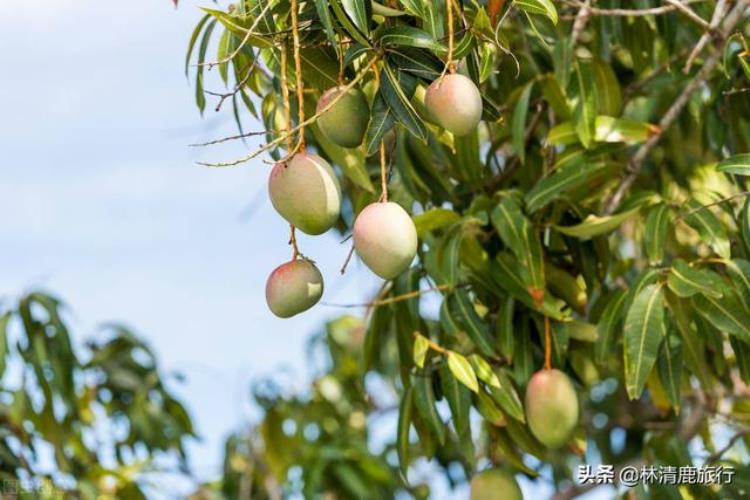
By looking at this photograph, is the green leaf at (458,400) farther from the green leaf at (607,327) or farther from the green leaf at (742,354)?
the green leaf at (742,354)

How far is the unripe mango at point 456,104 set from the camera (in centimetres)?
105

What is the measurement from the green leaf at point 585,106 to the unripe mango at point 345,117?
681 millimetres

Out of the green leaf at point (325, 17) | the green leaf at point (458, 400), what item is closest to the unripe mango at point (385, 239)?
the green leaf at point (325, 17)

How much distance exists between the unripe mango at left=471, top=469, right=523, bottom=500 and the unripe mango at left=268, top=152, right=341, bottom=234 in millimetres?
708

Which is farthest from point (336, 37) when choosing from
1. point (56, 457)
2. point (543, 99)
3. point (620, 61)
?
point (56, 457)

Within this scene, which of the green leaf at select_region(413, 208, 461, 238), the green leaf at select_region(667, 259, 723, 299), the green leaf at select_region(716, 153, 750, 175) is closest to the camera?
the green leaf at select_region(716, 153, 750, 175)

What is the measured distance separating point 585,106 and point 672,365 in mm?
399

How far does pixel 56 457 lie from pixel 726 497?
1260mm

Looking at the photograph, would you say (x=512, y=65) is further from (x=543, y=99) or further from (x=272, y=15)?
(x=272, y=15)

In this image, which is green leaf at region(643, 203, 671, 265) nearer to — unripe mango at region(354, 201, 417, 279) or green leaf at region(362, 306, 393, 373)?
green leaf at region(362, 306, 393, 373)

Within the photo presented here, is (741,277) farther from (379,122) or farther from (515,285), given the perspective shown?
(379,122)

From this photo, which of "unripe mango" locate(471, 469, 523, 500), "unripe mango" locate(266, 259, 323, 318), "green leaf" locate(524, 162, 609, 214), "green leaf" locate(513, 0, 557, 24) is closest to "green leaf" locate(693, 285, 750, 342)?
"green leaf" locate(524, 162, 609, 214)

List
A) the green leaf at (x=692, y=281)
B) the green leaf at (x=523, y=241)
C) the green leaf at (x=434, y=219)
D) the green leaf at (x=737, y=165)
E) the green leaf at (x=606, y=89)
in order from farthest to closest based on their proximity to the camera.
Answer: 1. the green leaf at (x=606, y=89)
2. the green leaf at (x=434, y=219)
3. the green leaf at (x=523, y=241)
4. the green leaf at (x=692, y=281)
5. the green leaf at (x=737, y=165)

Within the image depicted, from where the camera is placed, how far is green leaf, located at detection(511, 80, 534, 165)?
1769 millimetres
